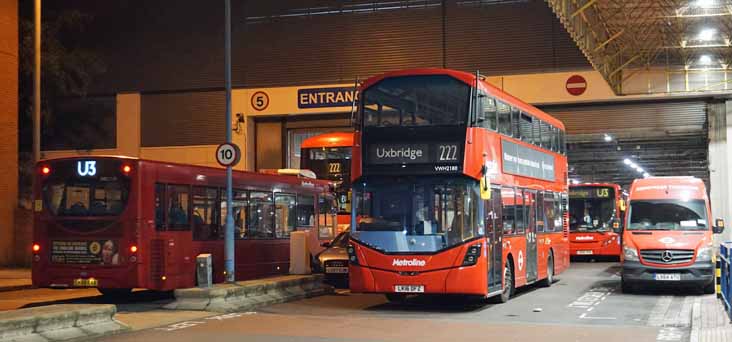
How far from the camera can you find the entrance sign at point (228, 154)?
19.1 metres

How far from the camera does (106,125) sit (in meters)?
40.1

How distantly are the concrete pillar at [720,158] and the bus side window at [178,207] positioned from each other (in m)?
22.0

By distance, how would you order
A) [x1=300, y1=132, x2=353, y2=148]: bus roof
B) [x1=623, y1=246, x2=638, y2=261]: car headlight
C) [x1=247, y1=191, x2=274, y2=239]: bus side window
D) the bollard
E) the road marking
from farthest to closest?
[x1=300, y1=132, x2=353, y2=148]: bus roof → [x1=247, y1=191, x2=274, y2=239]: bus side window → [x1=623, y1=246, x2=638, y2=261]: car headlight → the bollard → the road marking

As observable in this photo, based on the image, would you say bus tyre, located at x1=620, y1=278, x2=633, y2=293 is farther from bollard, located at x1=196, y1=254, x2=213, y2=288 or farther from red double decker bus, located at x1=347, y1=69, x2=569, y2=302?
bollard, located at x1=196, y1=254, x2=213, y2=288

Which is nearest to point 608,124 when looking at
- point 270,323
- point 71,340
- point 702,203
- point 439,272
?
point 702,203

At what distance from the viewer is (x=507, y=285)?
61.2 feet

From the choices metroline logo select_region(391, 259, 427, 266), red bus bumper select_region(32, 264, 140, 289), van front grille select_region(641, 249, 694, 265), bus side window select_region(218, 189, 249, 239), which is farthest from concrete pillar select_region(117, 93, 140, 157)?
van front grille select_region(641, 249, 694, 265)

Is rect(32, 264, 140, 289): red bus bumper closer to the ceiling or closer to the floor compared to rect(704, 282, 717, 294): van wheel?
closer to the ceiling

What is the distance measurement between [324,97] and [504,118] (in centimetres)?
1963

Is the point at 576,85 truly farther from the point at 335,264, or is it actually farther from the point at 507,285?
the point at 507,285

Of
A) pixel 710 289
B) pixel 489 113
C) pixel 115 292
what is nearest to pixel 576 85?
pixel 710 289

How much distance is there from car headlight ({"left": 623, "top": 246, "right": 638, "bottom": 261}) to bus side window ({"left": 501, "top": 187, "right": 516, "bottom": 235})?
2.97m

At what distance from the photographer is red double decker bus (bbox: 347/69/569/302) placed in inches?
653

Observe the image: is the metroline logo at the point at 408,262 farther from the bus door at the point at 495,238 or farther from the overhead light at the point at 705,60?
the overhead light at the point at 705,60
